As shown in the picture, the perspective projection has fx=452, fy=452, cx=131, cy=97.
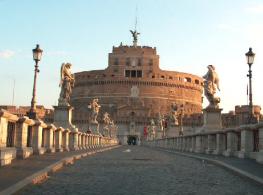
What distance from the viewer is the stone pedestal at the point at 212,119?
87.0 ft

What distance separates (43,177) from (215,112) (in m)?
18.1

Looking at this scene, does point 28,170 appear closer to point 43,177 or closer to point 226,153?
point 43,177

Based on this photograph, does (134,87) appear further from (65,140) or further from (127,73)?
(65,140)

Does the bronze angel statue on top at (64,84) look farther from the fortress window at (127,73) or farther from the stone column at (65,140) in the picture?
the fortress window at (127,73)

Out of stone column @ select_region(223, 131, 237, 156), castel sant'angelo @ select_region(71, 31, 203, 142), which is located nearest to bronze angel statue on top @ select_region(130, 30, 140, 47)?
castel sant'angelo @ select_region(71, 31, 203, 142)

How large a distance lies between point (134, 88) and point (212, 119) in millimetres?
117574

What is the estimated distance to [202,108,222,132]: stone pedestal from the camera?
26.5 meters

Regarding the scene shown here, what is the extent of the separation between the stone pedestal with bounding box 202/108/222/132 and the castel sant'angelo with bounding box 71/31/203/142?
109628mm

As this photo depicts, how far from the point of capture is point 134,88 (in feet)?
473

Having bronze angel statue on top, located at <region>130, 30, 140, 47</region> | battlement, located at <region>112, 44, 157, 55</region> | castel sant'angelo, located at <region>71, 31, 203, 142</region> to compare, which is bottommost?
castel sant'angelo, located at <region>71, 31, 203, 142</region>

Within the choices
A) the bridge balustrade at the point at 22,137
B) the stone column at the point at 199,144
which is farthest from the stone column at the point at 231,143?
the bridge balustrade at the point at 22,137

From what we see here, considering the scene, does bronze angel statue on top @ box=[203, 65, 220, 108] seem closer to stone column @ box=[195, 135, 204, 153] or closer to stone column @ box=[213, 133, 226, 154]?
stone column @ box=[195, 135, 204, 153]

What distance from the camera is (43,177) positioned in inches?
385

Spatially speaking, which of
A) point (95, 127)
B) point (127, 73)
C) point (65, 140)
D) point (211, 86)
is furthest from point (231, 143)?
point (127, 73)
